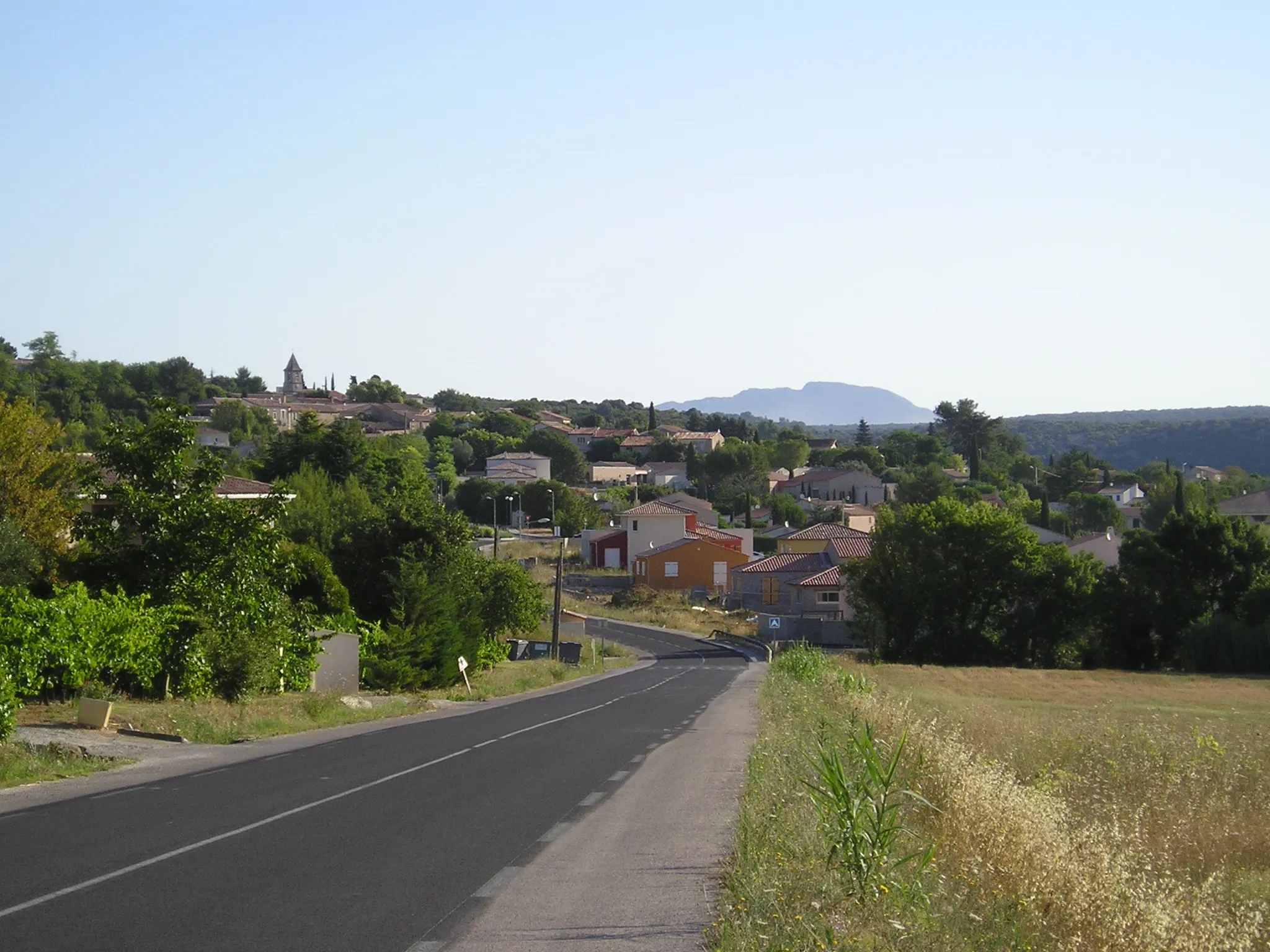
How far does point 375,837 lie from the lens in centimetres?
1133

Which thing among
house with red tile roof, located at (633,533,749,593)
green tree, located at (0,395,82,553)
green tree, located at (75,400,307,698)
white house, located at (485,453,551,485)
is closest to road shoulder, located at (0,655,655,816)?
green tree, located at (75,400,307,698)

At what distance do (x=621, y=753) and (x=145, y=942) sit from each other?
1296 centimetres

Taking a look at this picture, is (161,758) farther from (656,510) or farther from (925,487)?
(925,487)

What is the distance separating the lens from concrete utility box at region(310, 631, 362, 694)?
33.6 metres

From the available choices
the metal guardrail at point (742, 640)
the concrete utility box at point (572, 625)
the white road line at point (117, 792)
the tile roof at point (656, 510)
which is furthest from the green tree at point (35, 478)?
the tile roof at point (656, 510)

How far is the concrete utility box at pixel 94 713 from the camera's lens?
20266 mm

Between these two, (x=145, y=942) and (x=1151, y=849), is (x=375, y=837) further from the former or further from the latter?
(x=1151, y=849)

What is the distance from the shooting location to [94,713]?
800 inches

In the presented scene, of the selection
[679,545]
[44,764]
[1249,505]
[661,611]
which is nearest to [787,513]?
[679,545]

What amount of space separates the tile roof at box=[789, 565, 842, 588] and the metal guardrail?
24.0ft

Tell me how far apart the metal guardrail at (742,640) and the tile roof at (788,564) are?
31.0 feet

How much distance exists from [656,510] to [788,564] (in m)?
20.1

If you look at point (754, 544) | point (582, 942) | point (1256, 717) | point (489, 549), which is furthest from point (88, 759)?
point (754, 544)

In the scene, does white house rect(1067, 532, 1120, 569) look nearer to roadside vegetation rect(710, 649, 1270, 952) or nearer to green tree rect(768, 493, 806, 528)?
green tree rect(768, 493, 806, 528)
